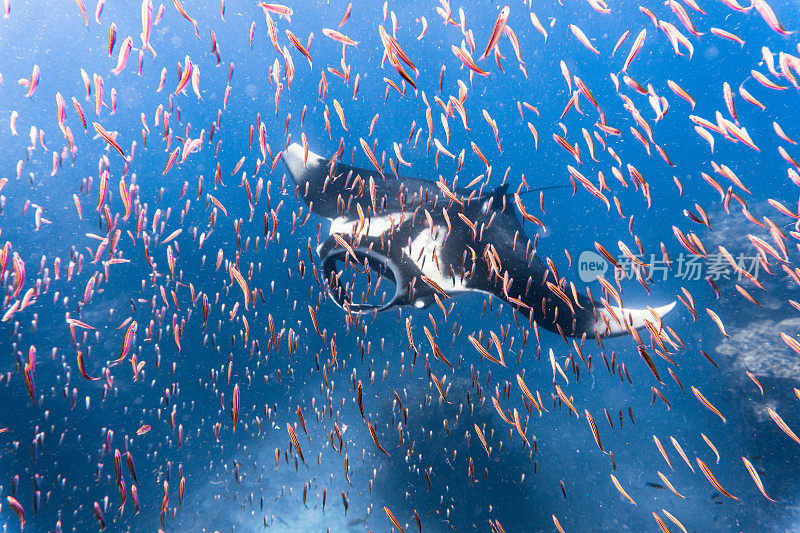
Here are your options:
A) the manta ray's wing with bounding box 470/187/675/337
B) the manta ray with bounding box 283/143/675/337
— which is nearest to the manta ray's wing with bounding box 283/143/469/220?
the manta ray with bounding box 283/143/675/337

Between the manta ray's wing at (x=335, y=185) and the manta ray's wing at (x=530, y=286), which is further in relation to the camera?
the manta ray's wing at (x=335, y=185)

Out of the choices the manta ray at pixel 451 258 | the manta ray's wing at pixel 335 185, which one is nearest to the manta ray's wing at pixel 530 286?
the manta ray at pixel 451 258

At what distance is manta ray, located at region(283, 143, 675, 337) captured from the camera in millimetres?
5418

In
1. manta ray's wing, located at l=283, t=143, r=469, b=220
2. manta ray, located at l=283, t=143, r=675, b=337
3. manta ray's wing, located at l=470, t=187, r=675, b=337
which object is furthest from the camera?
manta ray's wing, located at l=283, t=143, r=469, b=220

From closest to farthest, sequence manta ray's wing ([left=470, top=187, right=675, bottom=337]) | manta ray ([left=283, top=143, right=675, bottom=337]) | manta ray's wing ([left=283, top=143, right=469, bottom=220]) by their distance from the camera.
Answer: manta ray ([left=283, top=143, right=675, bottom=337])
manta ray's wing ([left=470, top=187, right=675, bottom=337])
manta ray's wing ([left=283, top=143, right=469, bottom=220])

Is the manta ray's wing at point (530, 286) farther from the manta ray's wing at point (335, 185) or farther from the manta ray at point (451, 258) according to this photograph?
the manta ray's wing at point (335, 185)

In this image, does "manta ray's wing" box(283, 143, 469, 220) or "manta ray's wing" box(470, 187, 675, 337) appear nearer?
"manta ray's wing" box(470, 187, 675, 337)

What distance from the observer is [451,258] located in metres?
6.01

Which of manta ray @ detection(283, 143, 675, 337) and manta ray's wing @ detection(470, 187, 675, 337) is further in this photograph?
manta ray's wing @ detection(470, 187, 675, 337)

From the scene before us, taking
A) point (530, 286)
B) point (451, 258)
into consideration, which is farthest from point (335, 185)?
point (530, 286)

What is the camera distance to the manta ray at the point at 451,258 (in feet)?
17.8

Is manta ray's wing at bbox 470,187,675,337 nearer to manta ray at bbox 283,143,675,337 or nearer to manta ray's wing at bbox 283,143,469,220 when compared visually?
manta ray at bbox 283,143,675,337

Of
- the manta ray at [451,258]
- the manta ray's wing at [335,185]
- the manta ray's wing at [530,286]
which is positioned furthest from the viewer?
the manta ray's wing at [335,185]

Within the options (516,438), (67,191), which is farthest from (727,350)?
(67,191)
